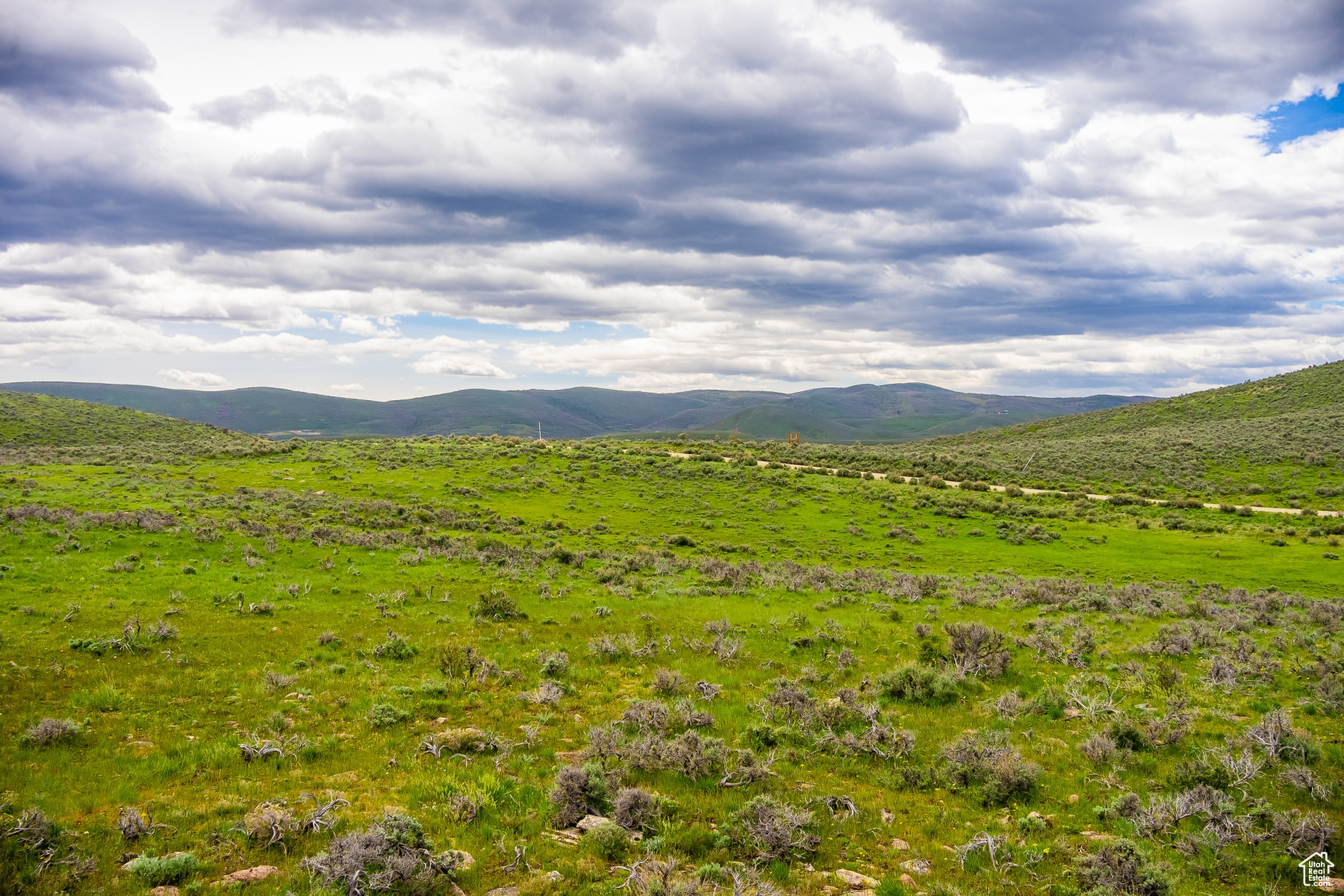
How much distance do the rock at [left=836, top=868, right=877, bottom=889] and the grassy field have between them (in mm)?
241

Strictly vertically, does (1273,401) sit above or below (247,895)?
above

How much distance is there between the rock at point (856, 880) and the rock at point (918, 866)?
2.02 feet

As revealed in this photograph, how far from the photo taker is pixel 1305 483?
57375mm

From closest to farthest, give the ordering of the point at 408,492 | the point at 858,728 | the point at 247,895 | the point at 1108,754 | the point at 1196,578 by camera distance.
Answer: the point at 247,895 → the point at 1108,754 → the point at 858,728 → the point at 1196,578 → the point at 408,492

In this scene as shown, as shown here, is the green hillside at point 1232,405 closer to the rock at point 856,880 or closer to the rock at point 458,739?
the rock at point 856,880

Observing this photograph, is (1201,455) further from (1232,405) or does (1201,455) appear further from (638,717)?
(638,717)

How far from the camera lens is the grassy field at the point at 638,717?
8.02 meters

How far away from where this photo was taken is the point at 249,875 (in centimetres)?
733

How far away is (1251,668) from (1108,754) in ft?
26.4

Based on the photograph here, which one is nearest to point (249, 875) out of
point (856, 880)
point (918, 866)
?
point (856, 880)

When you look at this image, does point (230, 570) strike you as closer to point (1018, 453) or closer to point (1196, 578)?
point (1196, 578)

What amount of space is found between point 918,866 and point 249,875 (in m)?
8.42

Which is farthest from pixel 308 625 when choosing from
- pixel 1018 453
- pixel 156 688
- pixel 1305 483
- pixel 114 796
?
pixel 1018 453

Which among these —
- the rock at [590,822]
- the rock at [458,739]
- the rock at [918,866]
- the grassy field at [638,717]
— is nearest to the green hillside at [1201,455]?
the grassy field at [638,717]
